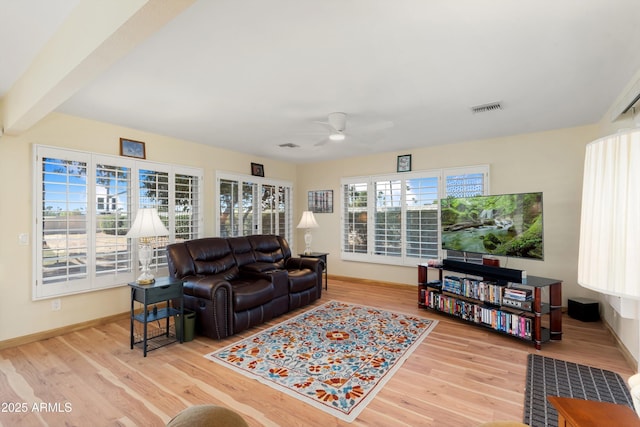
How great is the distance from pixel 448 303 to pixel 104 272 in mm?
4606

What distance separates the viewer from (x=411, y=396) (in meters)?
2.34

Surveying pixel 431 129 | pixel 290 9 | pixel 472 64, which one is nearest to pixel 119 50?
pixel 290 9

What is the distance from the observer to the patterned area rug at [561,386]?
213cm

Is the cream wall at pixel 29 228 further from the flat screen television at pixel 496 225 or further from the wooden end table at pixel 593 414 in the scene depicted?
the wooden end table at pixel 593 414

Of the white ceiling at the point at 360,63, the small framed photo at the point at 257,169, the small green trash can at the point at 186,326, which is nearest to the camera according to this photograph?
the white ceiling at the point at 360,63

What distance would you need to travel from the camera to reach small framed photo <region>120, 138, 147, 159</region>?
4.12m

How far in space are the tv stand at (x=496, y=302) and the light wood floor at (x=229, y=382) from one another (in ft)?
0.53

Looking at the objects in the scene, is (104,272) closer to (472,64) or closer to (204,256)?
(204,256)

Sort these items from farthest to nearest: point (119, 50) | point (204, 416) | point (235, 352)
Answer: point (235, 352), point (119, 50), point (204, 416)

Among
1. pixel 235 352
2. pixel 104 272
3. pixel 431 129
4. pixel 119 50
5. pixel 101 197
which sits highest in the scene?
pixel 431 129

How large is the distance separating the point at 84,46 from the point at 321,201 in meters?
5.29

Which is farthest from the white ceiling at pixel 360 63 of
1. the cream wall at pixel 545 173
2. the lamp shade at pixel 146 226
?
the lamp shade at pixel 146 226

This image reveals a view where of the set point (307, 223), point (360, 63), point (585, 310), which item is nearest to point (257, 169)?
point (307, 223)

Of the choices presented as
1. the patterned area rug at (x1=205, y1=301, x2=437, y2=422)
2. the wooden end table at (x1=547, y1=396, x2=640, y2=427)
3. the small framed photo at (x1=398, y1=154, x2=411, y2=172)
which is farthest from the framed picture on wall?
the wooden end table at (x1=547, y1=396, x2=640, y2=427)
